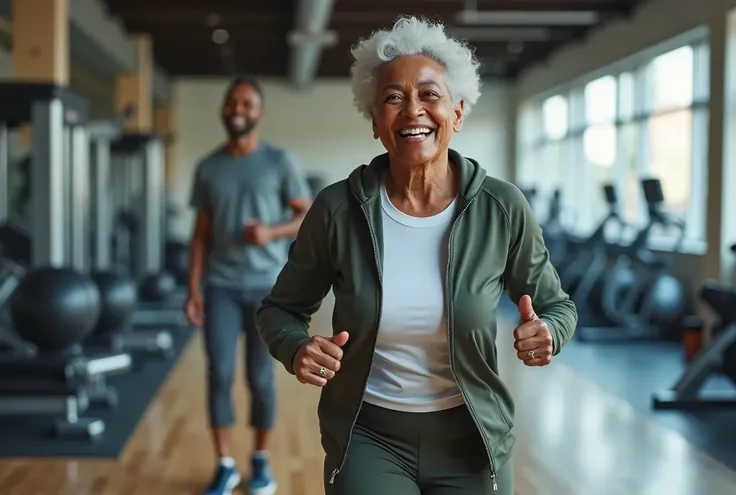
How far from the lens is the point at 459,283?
1343 mm

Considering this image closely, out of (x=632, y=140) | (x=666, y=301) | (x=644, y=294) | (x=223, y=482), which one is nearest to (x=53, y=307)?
(x=223, y=482)

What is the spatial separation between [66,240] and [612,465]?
134 inches

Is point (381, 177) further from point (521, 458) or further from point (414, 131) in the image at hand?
point (521, 458)

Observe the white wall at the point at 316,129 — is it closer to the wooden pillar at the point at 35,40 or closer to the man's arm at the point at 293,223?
the wooden pillar at the point at 35,40

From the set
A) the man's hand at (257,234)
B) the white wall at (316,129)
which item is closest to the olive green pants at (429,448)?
the man's hand at (257,234)

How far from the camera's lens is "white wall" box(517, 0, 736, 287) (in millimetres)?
6035

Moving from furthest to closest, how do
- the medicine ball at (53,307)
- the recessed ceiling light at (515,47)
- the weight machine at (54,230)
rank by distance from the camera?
1. the recessed ceiling light at (515,47)
2. the medicine ball at (53,307)
3. the weight machine at (54,230)

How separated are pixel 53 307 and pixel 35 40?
2.48 metres

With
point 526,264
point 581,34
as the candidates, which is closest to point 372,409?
point 526,264

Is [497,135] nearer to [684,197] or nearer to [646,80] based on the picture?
[646,80]

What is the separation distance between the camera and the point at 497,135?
12.9 meters

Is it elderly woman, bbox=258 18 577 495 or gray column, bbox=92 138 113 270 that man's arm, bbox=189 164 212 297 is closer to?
elderly woman, bbox=258 18 577 495

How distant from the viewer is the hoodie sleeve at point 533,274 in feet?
4.55

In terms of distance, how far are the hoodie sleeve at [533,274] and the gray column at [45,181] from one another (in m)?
3.67
